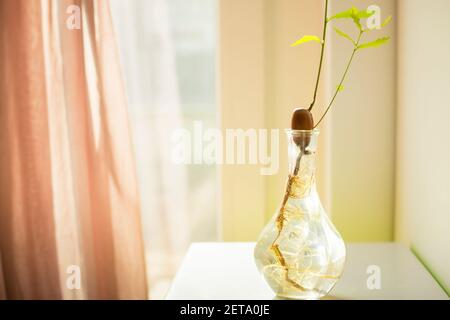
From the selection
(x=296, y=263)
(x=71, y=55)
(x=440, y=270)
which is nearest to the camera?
(x=296, y=263)

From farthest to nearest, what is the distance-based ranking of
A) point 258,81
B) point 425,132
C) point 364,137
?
1. point 258,81
2. point 364,137
3. point 425,132

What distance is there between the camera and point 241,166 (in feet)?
4.13

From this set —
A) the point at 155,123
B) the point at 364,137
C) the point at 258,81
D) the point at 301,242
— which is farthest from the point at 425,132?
the point at 155,123

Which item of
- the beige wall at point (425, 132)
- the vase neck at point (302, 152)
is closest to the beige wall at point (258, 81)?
the beige wall at point (425, 132)

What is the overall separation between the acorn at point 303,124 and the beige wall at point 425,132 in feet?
0.80

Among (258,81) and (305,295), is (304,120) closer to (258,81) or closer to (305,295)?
(305,295)

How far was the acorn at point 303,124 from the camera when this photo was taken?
0.70 meters

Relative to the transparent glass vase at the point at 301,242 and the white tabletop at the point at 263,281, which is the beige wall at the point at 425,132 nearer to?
the white tabletop at the point at 263,281

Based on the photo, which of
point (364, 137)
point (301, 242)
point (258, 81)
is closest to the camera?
point (301, 242)

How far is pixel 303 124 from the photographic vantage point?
2.30 ft

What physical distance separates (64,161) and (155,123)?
0.28 metres

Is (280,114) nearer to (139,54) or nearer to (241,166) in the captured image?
(241,166)
